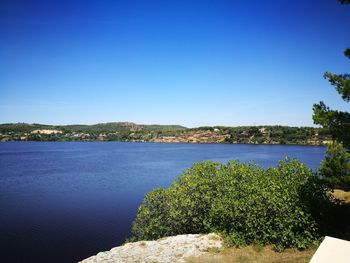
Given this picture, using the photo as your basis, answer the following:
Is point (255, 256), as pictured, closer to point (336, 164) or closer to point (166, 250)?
point (166, 250)

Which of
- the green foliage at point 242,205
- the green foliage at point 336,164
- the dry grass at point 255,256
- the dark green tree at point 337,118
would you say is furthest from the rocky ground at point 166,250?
the green foliage at point 336,164

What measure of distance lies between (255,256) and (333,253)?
397 inches

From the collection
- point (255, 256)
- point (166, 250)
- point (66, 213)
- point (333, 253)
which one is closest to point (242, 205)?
point (255, 256)

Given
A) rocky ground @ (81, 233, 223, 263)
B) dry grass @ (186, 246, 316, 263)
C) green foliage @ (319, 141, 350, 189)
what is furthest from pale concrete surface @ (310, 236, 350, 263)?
green foliage @ (319, 141, 350, 189)

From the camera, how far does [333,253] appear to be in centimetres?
858

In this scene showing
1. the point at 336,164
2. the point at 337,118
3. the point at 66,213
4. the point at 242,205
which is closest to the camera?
the point at 337,118

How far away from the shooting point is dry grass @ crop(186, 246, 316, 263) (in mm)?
16906

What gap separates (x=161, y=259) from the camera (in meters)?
18.3

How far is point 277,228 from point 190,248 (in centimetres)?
575

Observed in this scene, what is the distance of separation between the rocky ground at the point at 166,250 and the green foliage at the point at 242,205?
4.91 feet

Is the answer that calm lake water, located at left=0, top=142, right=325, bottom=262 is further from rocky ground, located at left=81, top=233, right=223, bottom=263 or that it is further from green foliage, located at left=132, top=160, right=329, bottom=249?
rocky ground, located at left=81, top=233, right=223, bottom=263

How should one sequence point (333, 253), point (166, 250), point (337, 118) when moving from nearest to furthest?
point (333, 253)
point (337, 118)
point (166, 250)

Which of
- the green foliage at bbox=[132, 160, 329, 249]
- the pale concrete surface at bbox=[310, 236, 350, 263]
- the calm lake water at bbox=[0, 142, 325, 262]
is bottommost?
the calm lake water at bbox=[0, 142, 325, 262]

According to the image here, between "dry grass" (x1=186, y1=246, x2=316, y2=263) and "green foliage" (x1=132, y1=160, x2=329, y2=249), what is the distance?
1.98ft
